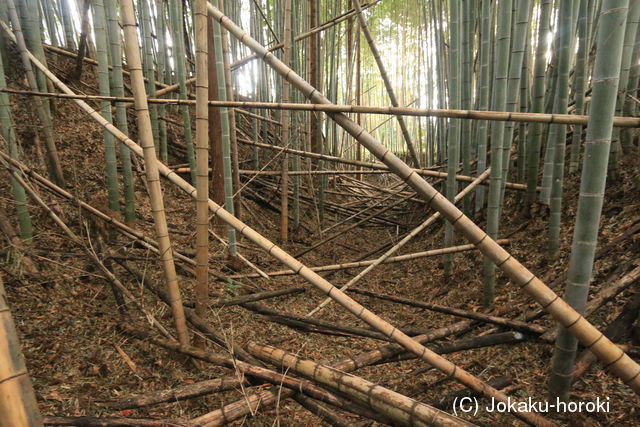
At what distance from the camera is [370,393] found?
1.18m

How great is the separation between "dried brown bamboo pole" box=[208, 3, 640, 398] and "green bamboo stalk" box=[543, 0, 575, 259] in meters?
1.14

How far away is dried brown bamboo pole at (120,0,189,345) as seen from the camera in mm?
1261

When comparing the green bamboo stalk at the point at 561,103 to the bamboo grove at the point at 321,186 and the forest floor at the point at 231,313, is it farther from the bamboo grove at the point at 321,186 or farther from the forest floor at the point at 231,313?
the forest floor at the point at 231,313

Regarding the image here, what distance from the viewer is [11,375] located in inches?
22.2

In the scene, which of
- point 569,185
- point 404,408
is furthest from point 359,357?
point 569,185

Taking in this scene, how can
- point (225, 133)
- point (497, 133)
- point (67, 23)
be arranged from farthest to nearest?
point (67, 23) < point (225, 133) < point (497, 133)

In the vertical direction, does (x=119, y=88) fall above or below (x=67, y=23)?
below

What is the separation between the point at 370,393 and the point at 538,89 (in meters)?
2.19

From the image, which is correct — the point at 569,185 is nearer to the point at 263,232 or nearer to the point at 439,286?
the point at 439,286

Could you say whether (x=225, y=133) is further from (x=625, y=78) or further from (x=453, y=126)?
(x=625, y=78)

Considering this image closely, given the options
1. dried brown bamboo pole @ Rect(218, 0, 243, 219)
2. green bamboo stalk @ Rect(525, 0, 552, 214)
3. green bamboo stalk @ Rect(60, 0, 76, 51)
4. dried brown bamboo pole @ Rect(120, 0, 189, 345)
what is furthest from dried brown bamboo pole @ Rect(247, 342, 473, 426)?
green bamboo stalk @ Rect(60, 0, 76, 51)

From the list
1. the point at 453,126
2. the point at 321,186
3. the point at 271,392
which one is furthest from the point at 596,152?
the point at 321,186

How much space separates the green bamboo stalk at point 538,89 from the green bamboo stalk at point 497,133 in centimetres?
44

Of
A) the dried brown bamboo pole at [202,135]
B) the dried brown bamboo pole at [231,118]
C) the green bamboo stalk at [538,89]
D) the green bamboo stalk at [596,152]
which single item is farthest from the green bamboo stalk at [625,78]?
the dried brown bamboo pole at [231,118]
